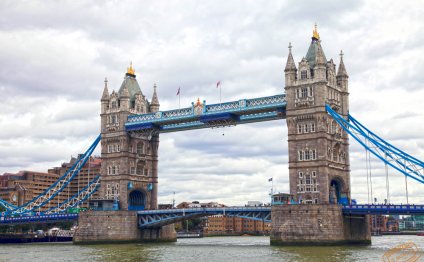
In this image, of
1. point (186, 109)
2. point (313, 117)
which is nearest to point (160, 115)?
point (186, 109)

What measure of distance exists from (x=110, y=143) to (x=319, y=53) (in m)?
48.5

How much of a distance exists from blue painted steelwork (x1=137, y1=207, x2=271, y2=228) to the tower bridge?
207 millimetres

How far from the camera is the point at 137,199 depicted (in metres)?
128

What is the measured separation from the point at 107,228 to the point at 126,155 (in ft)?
51.4

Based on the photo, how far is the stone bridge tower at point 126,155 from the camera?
122938 mm

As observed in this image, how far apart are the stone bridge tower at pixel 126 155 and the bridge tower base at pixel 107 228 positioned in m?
3.94

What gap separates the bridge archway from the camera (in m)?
126

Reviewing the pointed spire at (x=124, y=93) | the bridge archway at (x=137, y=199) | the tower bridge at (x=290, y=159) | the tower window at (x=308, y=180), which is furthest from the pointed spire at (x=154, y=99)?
the tower window at (x=308, y=180)

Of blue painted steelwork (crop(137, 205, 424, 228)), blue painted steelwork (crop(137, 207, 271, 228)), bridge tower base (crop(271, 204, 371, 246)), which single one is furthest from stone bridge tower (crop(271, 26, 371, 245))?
blue painted steelwork (crop(137, 207, 271, 228))

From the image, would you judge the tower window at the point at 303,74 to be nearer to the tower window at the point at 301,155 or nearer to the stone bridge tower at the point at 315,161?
the stone bridge tower at the point at 315,161

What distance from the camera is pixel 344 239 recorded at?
94438 mm

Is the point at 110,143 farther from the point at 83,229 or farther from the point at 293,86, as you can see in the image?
the point at 293,86

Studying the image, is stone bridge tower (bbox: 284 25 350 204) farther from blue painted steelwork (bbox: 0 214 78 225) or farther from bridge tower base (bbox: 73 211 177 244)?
blue painted steelwork (bbox: 0 214 78 225)

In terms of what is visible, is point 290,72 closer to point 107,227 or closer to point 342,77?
point 342,77
